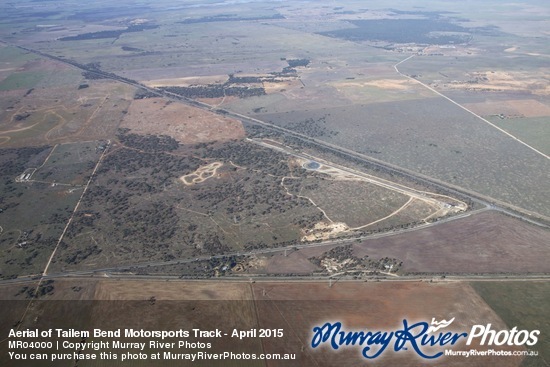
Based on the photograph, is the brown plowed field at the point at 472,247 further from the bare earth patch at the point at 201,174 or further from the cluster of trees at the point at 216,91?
the cluster of trees at the point at 216,91

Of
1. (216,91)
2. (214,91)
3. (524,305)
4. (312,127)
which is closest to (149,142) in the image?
(312,127)

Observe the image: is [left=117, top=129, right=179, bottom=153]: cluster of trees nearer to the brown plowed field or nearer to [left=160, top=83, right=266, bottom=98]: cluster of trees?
[left=160, top=83, right=266, bottom=98]: cluster of trees

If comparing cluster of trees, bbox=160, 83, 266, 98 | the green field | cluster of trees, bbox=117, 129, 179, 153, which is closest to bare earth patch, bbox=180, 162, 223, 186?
cluster of trees, bbox=117, 129, 179, 153

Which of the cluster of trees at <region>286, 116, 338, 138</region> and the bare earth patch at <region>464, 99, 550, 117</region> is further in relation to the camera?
the bare earth patch at <region>464, 99, 550, 117</region>

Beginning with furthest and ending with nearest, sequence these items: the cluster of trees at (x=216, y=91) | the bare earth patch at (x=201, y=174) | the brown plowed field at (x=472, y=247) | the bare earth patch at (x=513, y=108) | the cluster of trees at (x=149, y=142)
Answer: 1. the cluster of trees at (x=216, y=91)
2. the bare earth patch at (x=513, y=108)
3. the cluster of trees at (x=149, y=142)
4. the bare earth patch at (x=201, y=174)
5. the brown plowed field at (x=472, y=247)

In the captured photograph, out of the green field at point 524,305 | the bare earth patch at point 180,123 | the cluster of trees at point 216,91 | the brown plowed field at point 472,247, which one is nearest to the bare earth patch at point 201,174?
the bare earth patch at point 180,123

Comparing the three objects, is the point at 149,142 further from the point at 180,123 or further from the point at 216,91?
the point at 216,91

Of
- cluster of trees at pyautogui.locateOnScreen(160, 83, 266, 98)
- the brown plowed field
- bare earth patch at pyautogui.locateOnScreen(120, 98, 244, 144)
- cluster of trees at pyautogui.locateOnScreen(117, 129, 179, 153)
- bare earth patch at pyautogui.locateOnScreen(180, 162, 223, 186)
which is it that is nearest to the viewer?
the brown plowed field

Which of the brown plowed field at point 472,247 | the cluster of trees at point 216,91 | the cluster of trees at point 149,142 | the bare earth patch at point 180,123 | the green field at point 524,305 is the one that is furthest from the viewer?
the cluster of trees at point 216,91
